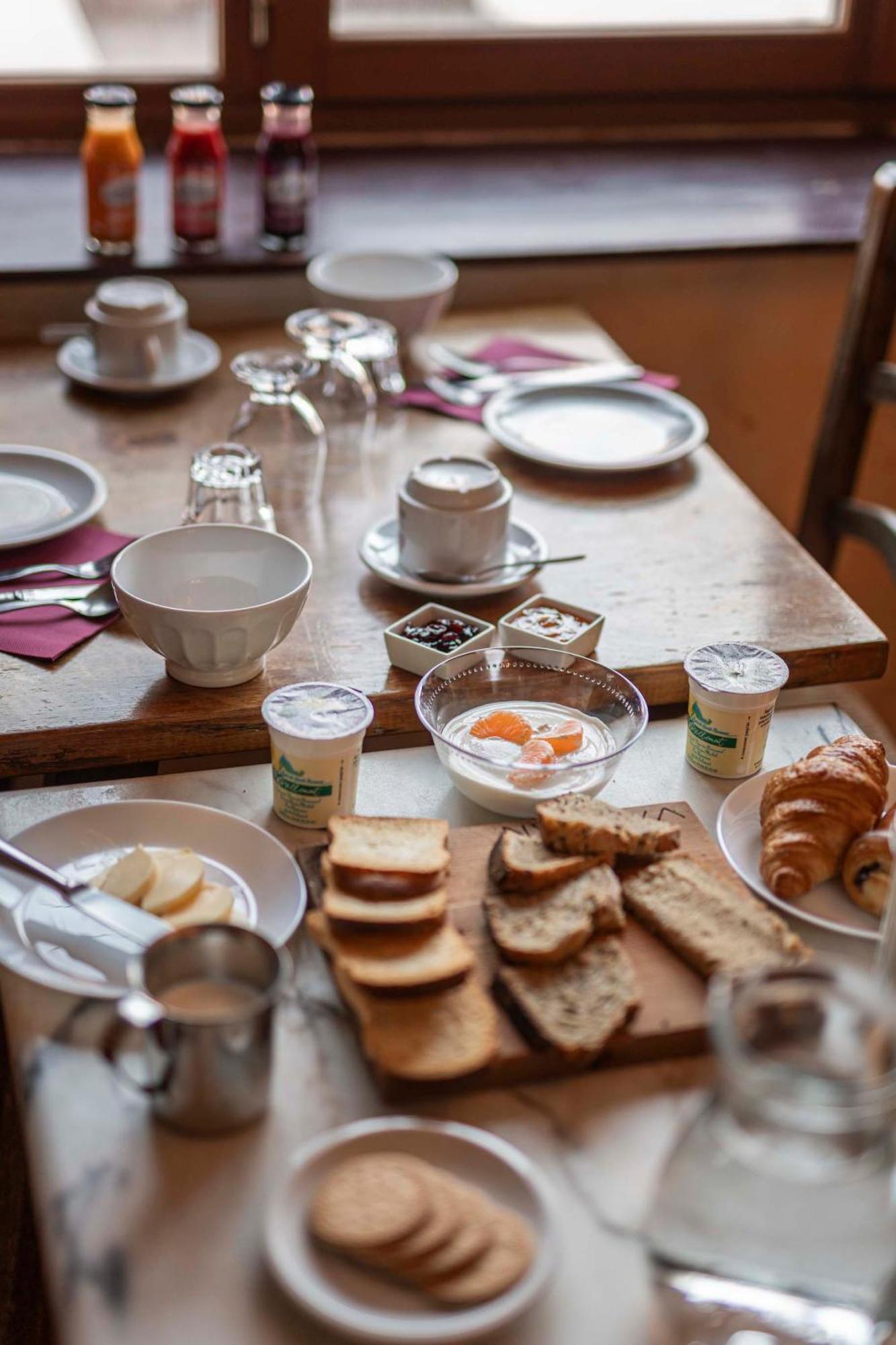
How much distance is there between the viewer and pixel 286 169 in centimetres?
201

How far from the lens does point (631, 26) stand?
8.28 feet

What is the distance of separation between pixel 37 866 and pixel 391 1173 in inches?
14.2

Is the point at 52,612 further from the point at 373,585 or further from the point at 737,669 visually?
the point at 737,669

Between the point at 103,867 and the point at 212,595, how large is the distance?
34 cm

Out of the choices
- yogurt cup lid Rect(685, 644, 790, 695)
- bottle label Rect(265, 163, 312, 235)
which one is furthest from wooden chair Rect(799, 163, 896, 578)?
bottle label Rect(265, 163, 312, 235)

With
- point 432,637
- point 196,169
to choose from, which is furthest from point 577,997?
point 196,169

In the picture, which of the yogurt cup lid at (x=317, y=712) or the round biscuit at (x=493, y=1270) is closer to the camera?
the round biscuit at (x=493, y=1270)

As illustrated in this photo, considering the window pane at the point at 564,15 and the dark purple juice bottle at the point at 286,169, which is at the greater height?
the window pane at the point at 564,15

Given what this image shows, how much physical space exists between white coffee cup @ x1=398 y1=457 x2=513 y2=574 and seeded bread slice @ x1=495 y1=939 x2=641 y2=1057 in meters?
0.56

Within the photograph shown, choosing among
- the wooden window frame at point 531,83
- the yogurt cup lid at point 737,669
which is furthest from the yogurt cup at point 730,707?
the wooden window frame at point 531,83

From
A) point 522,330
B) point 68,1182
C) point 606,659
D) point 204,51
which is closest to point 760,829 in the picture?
point 606,659

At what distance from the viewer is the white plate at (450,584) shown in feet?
4.69

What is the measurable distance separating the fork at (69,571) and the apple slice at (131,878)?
1.59ft

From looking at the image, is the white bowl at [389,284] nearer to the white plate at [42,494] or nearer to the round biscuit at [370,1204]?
the white plate at [42,494]
